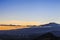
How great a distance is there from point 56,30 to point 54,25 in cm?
80

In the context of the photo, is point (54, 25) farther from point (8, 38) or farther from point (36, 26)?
point (8, 38)

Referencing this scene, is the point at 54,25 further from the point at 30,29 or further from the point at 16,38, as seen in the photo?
the point at 16,38

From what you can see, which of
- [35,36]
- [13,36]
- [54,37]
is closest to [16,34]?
[13,36]

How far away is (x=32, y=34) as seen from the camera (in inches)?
453

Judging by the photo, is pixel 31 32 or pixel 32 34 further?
pixel 31 32

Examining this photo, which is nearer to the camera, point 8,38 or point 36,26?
point 8,38

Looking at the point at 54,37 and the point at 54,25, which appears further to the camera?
the point at 54,25

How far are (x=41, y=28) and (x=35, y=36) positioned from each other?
0.75 metres

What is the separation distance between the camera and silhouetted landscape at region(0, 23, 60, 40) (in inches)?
451

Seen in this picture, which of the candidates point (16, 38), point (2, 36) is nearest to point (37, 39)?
point (16, 38)

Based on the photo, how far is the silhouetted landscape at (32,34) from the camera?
451 inches

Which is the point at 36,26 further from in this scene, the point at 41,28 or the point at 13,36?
the point at 13,36

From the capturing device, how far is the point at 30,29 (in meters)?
12.0

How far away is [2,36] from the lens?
38.7ft
